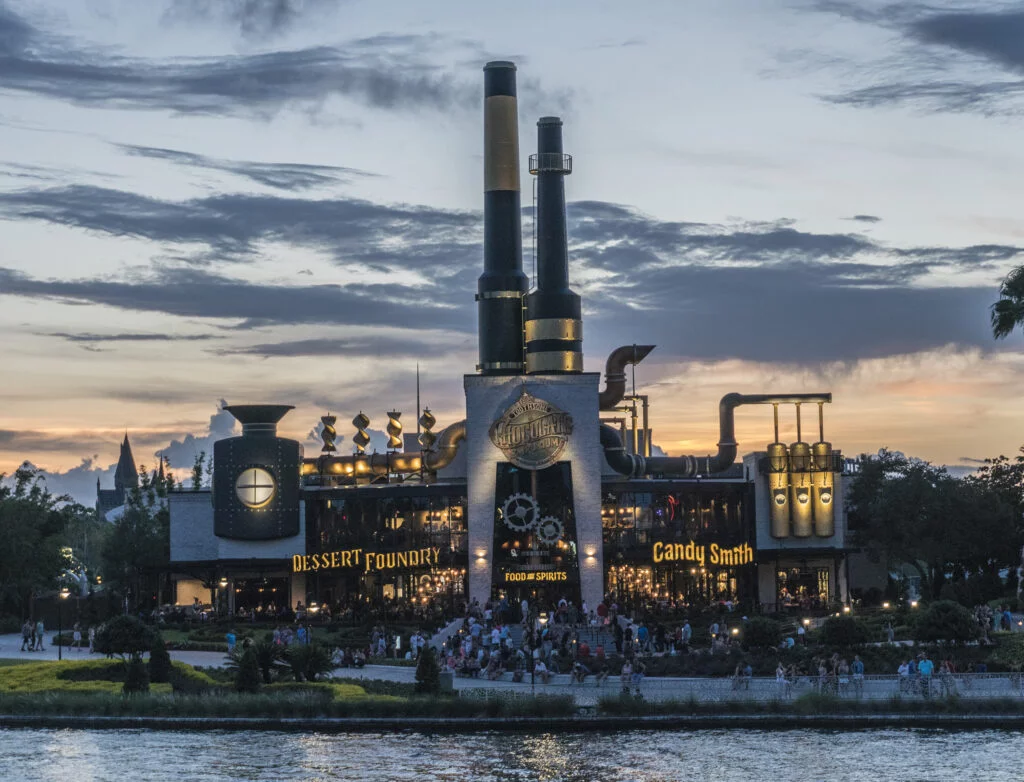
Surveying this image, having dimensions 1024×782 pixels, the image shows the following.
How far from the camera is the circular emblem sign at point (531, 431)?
11106 cm

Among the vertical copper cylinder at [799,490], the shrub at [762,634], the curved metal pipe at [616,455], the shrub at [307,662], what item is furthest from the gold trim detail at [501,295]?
the shrub at [307,662]

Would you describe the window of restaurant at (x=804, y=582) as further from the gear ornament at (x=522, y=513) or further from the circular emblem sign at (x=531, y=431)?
the circular emblem sign at (x=531, y=431)

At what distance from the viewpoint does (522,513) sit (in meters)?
111

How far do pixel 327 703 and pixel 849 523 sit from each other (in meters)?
59.8

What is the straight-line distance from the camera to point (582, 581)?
11094 centimetres

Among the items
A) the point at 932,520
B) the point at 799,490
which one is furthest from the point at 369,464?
the point at 932,520

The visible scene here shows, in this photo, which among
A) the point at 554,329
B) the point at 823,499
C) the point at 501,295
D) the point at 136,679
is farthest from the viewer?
the point at 501,295

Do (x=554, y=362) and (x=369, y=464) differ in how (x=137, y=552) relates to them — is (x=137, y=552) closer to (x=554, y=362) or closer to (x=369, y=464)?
(x=369, y=464)

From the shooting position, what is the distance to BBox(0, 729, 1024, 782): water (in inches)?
2373

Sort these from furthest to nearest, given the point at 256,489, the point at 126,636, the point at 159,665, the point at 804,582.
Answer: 1. the point at 804,582
2. the point at 256,489
3. the point at 126,636
4. the point at 159,665

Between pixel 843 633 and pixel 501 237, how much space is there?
44.8 meters

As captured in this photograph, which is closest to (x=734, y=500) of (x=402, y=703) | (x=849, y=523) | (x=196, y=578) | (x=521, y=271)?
(x=849, y=523)

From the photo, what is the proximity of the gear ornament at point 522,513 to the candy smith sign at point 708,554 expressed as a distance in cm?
789

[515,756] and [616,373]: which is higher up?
[616,373]
